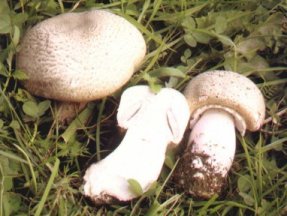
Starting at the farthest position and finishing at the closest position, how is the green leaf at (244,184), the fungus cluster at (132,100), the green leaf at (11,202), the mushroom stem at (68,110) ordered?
the mushroom stem at (68,110) → the green leaf at (244,184) → the fungus cluster at (132,100) → the green leaf at (11,202)

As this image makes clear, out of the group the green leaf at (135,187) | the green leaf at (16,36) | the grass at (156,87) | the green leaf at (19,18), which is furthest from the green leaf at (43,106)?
the green leaf at (135,187)

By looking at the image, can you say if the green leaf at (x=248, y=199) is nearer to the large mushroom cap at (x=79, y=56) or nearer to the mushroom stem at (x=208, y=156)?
the mushroom stem at (x=208, y=156)

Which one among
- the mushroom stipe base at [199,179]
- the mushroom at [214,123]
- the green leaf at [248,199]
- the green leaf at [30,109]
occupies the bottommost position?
the green leaf at [248,199]

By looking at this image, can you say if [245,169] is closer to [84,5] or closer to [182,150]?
[182,150]

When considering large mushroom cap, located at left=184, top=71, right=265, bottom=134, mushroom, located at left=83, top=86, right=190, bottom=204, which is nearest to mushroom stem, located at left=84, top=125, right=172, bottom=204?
mushroom, located at left=83, top=86, right=190, bottom=204

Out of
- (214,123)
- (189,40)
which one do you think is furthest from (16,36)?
(214,123)

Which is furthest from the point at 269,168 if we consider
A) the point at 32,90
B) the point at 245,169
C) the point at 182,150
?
the point at 32,90
